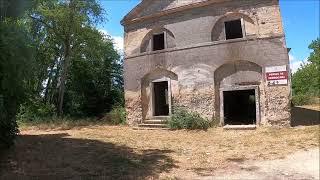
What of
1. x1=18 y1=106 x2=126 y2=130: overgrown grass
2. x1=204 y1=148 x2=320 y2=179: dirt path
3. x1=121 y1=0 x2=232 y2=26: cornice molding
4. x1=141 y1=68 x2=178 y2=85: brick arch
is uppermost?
x1=121 y1=0 x2=232 y2=26: cornice molding

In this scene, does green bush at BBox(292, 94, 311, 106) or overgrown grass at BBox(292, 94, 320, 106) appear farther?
green bush at BBox(292, 94, 311, 106)

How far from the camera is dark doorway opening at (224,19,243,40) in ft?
56.3

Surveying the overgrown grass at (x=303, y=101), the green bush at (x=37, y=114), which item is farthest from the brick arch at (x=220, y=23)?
Result: the overgrown grass at (x=303, y=101)

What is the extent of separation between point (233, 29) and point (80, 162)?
426 inches

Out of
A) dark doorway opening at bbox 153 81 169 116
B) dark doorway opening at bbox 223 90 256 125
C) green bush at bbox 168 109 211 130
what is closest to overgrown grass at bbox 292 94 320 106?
dark doorway opening at bbox 223 90 256 125

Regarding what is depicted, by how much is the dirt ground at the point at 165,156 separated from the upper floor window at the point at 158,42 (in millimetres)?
6229

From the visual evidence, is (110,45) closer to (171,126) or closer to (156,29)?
(156,29)

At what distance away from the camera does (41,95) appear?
94.2 feet

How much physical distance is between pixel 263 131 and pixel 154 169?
7019 millimetres

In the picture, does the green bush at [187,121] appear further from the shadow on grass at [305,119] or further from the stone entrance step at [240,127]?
the shadow on grass at [305,119]

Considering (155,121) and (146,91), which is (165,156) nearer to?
Result: (155,121)

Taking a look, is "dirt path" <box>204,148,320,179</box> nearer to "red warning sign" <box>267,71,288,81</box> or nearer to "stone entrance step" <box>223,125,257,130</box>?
"stone entrance step" <box>223,125,257,130</box>

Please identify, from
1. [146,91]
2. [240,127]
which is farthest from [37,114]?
[240,127]

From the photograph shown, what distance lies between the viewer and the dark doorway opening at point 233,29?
56.3ft
